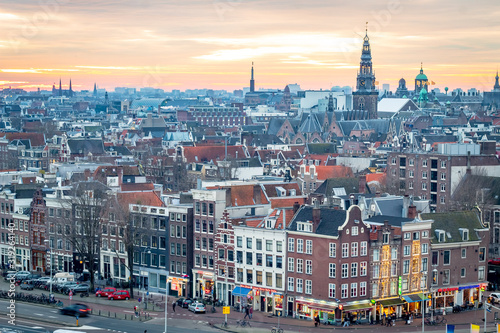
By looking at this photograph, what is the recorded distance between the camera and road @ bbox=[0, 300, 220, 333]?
8219 cm

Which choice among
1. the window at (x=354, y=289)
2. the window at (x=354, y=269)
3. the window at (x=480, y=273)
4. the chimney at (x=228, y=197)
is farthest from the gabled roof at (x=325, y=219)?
the window at (x=480, y=273)

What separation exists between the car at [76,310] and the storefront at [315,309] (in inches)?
731

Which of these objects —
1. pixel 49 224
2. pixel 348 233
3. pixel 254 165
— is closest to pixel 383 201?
pixel 348 233

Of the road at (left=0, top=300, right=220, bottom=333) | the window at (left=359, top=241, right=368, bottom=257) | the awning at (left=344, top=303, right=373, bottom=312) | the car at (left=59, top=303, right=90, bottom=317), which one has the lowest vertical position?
the road at (left=0, top=300, right=220, bottom=333)

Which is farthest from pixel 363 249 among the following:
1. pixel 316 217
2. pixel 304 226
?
pixel 304 226

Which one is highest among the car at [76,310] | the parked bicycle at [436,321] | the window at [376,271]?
the window at [376,271]

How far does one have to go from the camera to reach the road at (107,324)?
270 feet

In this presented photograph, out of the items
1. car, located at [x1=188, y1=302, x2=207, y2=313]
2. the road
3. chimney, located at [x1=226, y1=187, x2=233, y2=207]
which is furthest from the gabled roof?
the road

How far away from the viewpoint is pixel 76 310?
8769 centimetres

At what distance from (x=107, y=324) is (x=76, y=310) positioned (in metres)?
4.50

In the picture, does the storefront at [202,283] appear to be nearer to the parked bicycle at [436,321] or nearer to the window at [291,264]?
the window at [291,264]

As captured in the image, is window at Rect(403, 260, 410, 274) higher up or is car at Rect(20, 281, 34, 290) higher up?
window at Rect(403, 260, 410, 274)

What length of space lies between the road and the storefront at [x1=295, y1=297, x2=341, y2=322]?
8874 millimetres

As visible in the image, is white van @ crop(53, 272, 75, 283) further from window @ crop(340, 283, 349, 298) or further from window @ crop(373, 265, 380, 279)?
window @ crop(373, 265, 380, 279)
